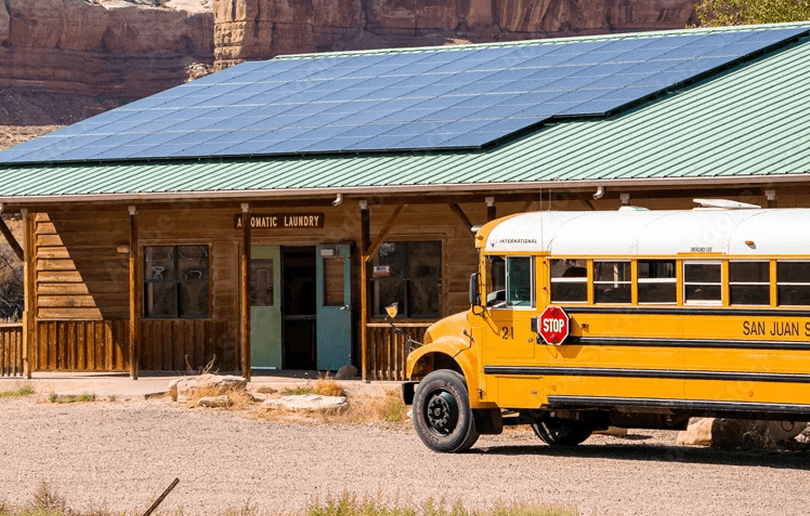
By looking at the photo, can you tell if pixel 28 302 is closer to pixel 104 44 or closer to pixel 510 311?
pixel 510 311

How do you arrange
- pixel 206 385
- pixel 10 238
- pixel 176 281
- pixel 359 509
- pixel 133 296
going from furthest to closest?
pixel 176 281, pixel 10 238, pixel 133 296, pixel 206 385, pixel 359 509

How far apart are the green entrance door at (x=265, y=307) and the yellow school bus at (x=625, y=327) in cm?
899

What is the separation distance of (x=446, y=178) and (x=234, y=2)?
83666 mm

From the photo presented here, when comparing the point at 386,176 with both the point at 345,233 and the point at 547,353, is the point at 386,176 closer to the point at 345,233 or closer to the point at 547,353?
the point at 345,233

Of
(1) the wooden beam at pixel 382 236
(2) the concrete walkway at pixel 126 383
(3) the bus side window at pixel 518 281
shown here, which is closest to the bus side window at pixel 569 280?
(3) the bus side window at pixel 518 281

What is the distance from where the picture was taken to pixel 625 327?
1399 cm

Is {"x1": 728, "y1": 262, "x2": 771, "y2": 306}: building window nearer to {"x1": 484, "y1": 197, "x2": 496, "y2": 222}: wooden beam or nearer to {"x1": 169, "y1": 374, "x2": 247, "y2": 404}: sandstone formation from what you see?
{"x1": 484, "y1": 197, "x2": 496, "y2": 222}: wooden beam

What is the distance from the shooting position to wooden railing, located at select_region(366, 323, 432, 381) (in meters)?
21.6

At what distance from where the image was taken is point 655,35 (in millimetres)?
27156

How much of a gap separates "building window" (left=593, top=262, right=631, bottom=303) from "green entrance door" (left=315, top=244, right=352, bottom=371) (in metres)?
9.75

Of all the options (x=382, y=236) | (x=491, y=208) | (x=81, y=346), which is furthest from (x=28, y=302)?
(x=491, y=208)

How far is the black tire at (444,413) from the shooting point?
48.4ft

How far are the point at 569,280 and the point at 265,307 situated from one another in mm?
10686

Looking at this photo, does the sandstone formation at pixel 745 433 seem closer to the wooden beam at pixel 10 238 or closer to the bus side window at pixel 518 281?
the bus side window at pixel 518 281
